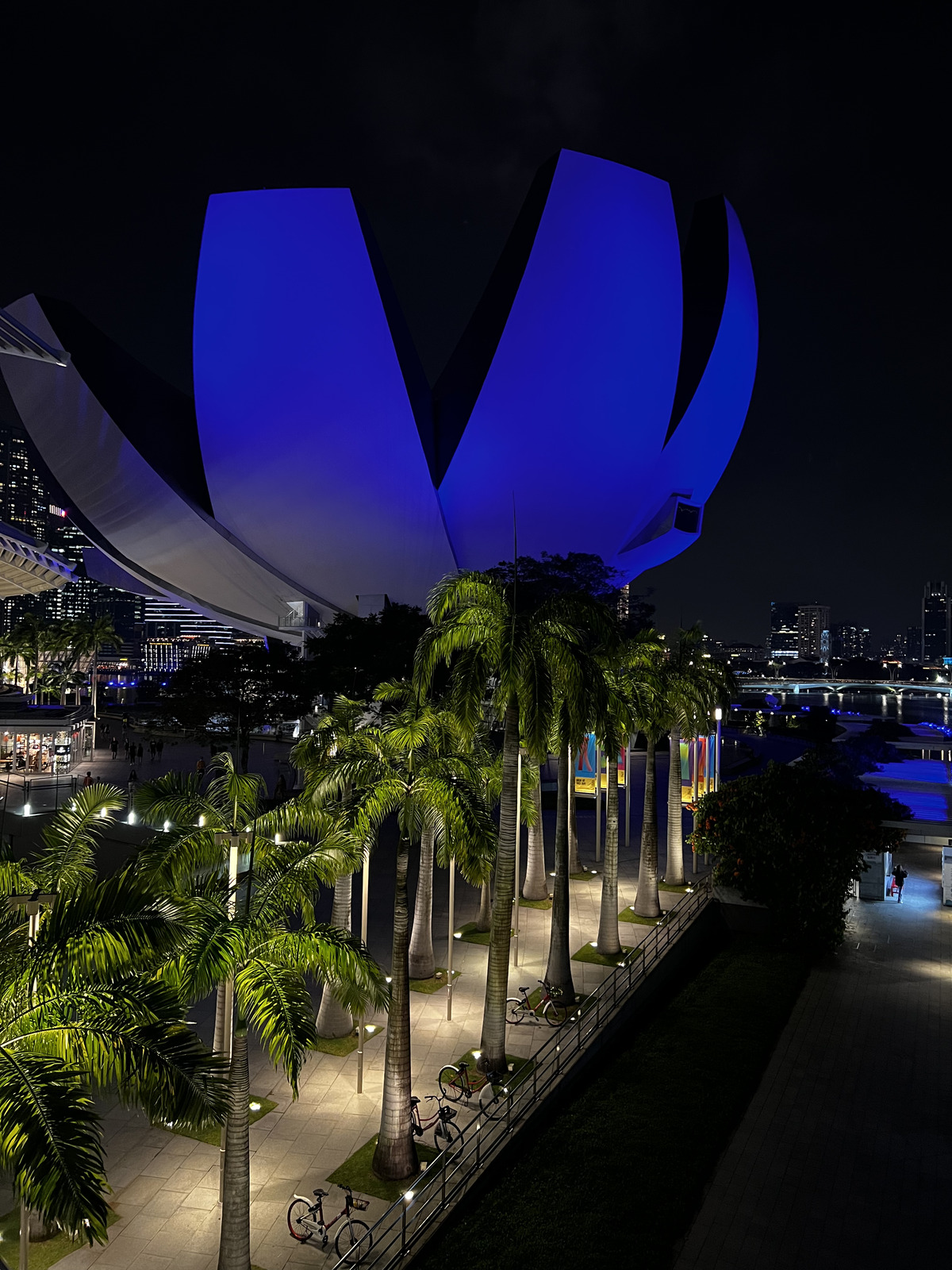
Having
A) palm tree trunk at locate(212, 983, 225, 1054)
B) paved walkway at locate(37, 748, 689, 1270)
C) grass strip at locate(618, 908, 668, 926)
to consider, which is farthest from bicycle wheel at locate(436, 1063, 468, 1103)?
grass strip at locate(618, 908, 668, 926)

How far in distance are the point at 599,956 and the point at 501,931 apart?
579 centimetres

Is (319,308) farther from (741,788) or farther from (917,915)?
(917,915)

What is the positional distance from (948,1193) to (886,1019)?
540 centimetres

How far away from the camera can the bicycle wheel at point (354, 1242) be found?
830 cm

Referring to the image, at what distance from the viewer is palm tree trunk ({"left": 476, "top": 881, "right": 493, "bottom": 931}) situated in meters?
17.9

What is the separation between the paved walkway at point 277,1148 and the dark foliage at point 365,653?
15.2 metres

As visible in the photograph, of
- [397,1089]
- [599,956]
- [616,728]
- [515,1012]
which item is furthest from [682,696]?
[397,1089]

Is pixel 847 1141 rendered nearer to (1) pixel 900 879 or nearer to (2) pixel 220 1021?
(2) pixel 220 1021

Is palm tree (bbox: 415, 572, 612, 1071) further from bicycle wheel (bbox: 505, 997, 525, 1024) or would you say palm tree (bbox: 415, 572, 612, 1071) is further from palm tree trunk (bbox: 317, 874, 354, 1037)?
palm tree trunk (bbox: 317, 874, 354, 1037)

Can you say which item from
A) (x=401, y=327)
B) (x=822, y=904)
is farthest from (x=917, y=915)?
(x=401, y=327)

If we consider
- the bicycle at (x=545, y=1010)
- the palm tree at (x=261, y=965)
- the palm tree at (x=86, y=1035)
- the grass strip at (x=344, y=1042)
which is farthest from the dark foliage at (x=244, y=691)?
the palm tree at (x=86, y=1035)

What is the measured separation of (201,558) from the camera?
4391 cm

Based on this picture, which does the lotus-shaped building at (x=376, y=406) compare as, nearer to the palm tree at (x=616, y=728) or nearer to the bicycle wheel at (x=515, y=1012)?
the palm tree at (x=616, y=728)

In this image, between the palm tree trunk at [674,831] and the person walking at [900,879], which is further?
the palm tree trunk at [674,831]
